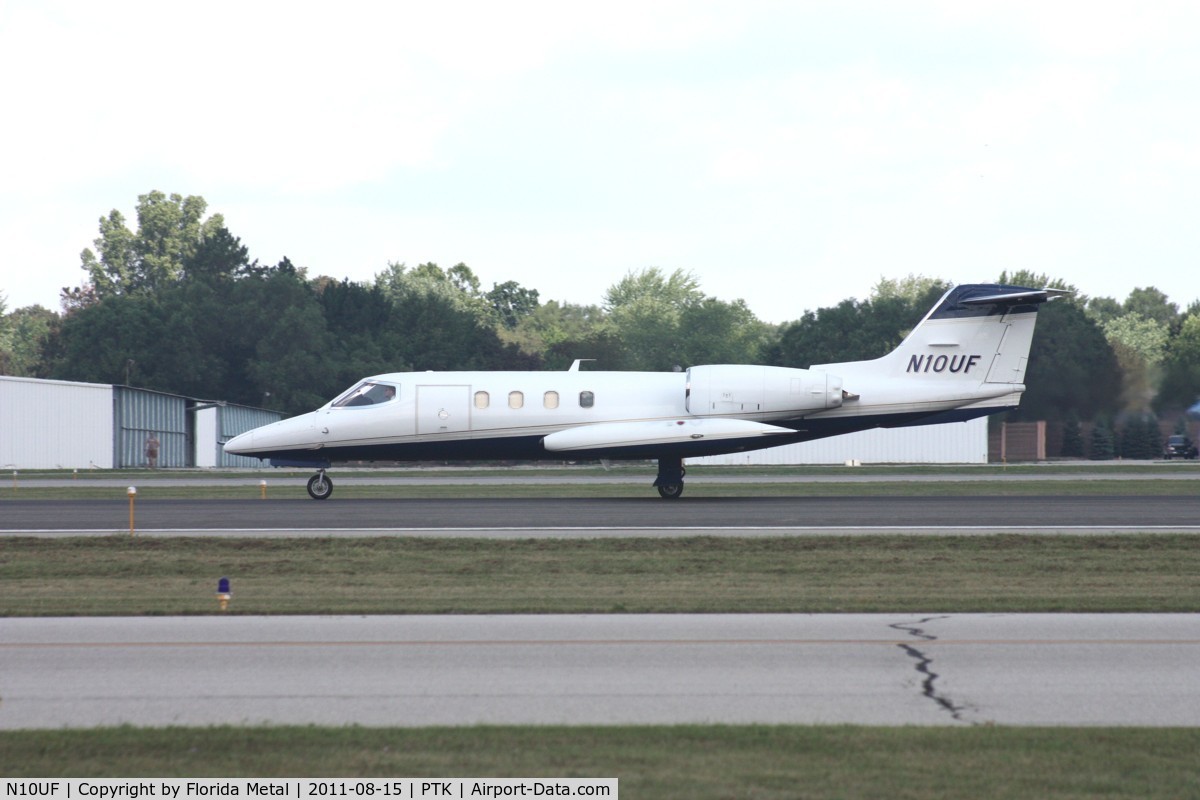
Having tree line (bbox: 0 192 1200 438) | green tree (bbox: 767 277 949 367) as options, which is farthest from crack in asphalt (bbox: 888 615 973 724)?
green tree (bbox: 767 277 949 367)

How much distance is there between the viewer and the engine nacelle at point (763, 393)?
30.0 meters

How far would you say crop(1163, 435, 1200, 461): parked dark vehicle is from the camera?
70.6 metres

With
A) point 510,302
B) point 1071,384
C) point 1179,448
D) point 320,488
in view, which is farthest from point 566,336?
point 320,488

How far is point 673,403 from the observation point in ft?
100

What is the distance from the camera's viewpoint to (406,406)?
30.5 m

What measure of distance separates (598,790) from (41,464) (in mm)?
58127

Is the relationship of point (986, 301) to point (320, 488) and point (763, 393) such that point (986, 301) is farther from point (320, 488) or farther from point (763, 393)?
point (320, 488)

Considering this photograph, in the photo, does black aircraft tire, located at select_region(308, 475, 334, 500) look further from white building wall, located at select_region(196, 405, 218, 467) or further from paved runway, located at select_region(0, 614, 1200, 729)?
white building wall, located at select_region(196, 405, 218, 467)

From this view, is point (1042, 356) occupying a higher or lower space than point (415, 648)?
higher

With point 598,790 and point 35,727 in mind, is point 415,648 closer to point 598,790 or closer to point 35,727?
point 35,727

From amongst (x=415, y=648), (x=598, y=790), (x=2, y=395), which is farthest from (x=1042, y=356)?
(x=2, y=395)

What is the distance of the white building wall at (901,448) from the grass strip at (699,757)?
2109 inches

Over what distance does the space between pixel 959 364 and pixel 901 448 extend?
33.2 meters

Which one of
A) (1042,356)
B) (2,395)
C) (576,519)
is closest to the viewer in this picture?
(576,519)
